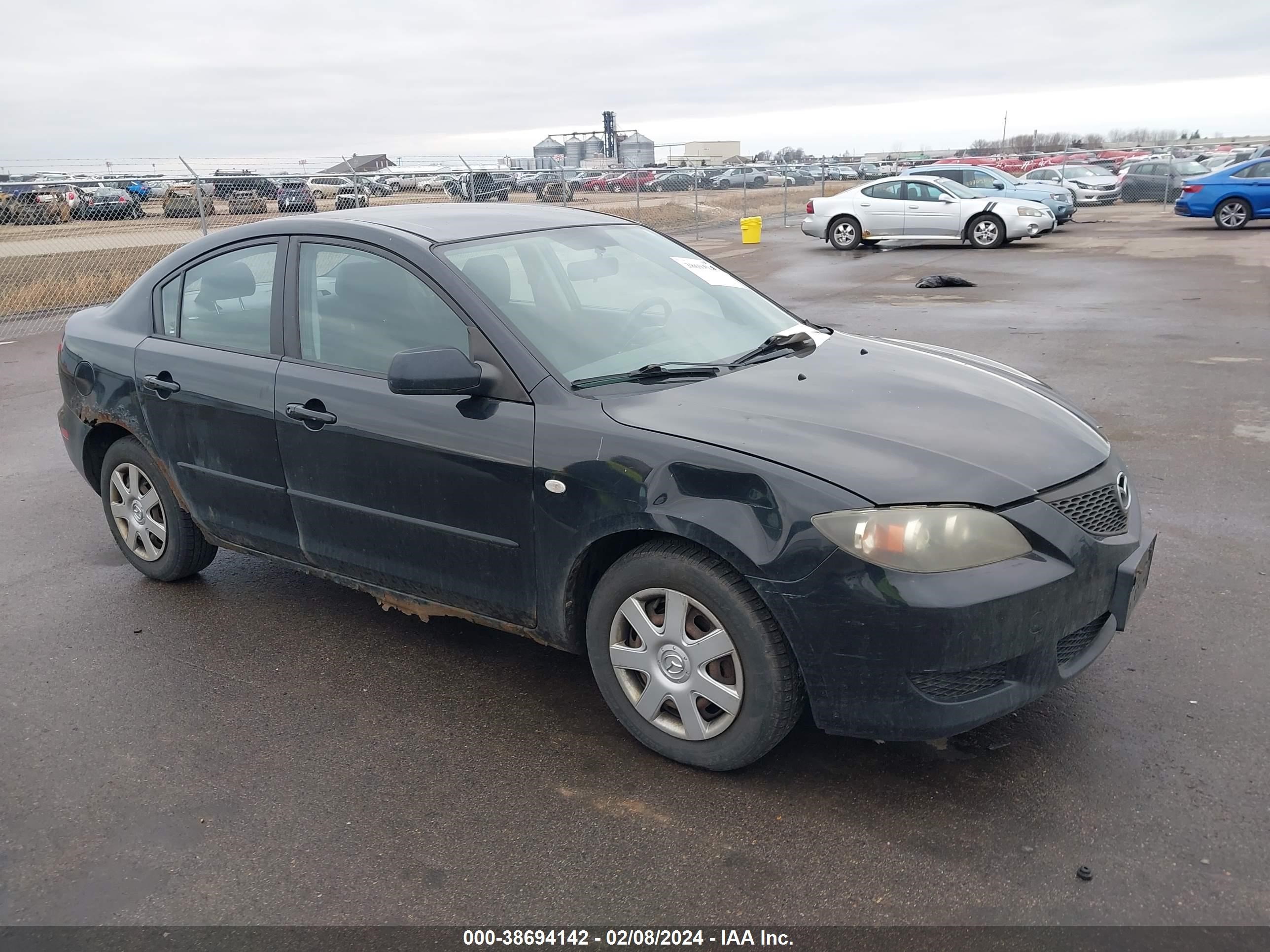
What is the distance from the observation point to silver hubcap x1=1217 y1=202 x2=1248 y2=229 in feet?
77.4

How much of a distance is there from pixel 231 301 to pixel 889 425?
281 cm

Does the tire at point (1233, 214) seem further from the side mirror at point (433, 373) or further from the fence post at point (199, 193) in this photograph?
the side mirror at point (433, 373)

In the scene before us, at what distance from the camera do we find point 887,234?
22.5m

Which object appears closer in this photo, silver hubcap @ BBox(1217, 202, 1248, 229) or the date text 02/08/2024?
the date text 02/08/2024

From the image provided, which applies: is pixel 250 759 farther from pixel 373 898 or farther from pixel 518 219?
pixel 518 219

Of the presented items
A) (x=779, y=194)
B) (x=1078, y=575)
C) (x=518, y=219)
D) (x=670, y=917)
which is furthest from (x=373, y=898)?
(x=779, y=194)

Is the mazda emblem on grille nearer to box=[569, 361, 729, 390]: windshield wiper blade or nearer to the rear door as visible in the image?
box=[569, 361, 729, 390]: windshield wiper blade

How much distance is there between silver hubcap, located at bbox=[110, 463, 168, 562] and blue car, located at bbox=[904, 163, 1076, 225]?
21.0 m

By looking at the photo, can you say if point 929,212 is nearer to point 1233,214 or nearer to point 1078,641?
point 1233,214

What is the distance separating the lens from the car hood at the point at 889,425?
9.92ft

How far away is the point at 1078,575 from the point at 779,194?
48.9 m

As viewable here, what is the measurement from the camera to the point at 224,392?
4285 mm

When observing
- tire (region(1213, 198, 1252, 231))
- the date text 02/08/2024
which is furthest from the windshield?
tire (region(1213, 198, 1252, 231))

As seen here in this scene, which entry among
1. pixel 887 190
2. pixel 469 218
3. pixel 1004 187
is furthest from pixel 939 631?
pixel 1004 187
